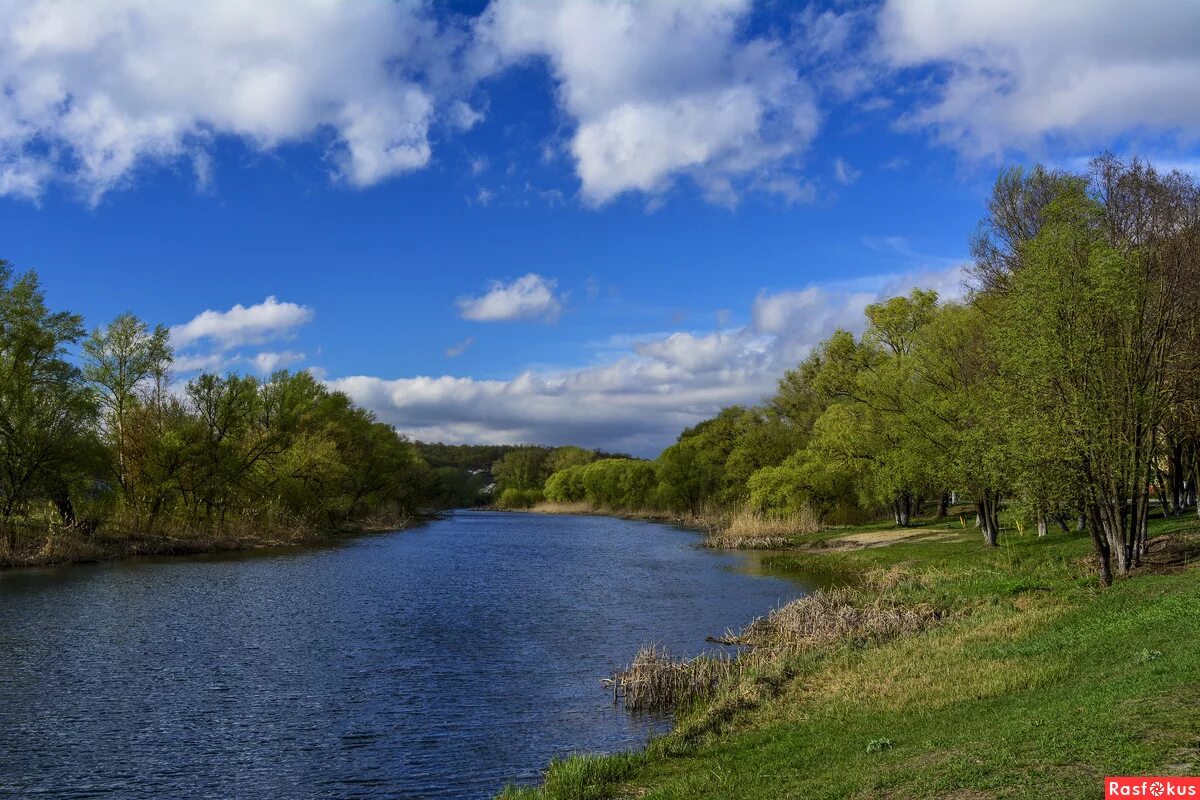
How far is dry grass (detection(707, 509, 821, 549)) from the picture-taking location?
61.3 meters

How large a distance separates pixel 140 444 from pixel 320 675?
4661 centimetres

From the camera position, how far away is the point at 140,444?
193ft

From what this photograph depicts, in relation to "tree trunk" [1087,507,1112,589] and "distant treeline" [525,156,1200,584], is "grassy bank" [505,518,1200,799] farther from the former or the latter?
"distant treeline" [525,156,1200,584]

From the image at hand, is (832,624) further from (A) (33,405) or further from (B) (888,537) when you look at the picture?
(A) (33,405)

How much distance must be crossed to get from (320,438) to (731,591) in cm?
5720

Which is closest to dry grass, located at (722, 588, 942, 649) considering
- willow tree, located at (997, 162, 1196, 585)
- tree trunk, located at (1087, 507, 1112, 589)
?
tree trunk, located at (1087, 507, 1112, 589)

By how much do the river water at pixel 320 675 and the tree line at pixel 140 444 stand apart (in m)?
9.17

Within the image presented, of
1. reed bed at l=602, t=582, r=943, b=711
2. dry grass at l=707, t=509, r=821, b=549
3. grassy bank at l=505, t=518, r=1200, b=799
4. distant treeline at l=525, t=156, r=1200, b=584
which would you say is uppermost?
distant treeline at l=525, t=156, r=1200, b=584

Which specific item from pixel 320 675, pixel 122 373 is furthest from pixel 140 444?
pixel 320 675

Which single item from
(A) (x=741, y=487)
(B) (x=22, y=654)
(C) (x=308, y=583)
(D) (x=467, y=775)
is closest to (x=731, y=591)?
(C) (x=308, y=583)

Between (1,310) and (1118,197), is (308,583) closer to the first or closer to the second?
(1,310)

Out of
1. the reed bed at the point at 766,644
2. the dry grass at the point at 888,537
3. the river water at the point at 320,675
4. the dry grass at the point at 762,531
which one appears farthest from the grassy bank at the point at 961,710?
the dry grass at the point at 762,531

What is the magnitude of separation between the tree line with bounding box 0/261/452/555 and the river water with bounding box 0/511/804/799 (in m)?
9.17

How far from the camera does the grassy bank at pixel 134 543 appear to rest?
1716 inches
